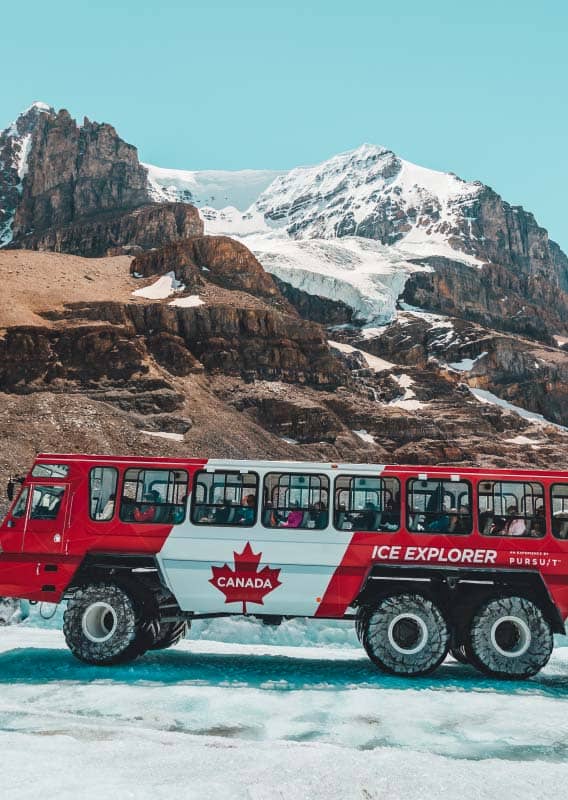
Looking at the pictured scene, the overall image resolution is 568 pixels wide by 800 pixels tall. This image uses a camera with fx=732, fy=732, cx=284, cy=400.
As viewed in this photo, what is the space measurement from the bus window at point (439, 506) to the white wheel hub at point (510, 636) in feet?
5.65

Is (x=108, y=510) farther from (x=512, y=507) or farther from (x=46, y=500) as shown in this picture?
(x=512, y=507)

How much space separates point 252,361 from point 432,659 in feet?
343

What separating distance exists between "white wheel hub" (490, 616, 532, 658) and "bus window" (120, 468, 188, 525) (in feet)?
19.6

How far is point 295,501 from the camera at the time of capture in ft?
43.8

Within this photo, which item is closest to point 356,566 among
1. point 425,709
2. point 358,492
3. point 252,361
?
point 358,492

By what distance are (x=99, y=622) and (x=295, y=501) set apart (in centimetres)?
415

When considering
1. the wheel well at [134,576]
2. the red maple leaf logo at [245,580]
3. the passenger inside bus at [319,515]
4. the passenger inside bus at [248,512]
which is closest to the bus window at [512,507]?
the passenger inside bus at [319,515]

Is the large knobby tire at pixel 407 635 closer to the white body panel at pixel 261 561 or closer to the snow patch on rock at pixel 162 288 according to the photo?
the white body panel at pixel 261 561

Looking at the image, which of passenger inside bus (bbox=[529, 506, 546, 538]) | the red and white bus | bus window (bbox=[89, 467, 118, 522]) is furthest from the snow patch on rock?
passenger inside bus (bbox=[529, 506, 546, 538])

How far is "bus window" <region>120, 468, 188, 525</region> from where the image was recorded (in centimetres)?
1343

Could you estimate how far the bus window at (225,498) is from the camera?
524 inches

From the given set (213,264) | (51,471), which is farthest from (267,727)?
(213,264)

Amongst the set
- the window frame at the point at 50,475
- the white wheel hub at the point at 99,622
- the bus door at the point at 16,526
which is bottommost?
the white wheel hub at the point at 99,622

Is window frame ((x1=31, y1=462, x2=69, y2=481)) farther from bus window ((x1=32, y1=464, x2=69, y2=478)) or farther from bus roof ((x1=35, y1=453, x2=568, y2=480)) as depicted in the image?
bus roof ((x1=35, y1=453, x2=568, y2=480))
